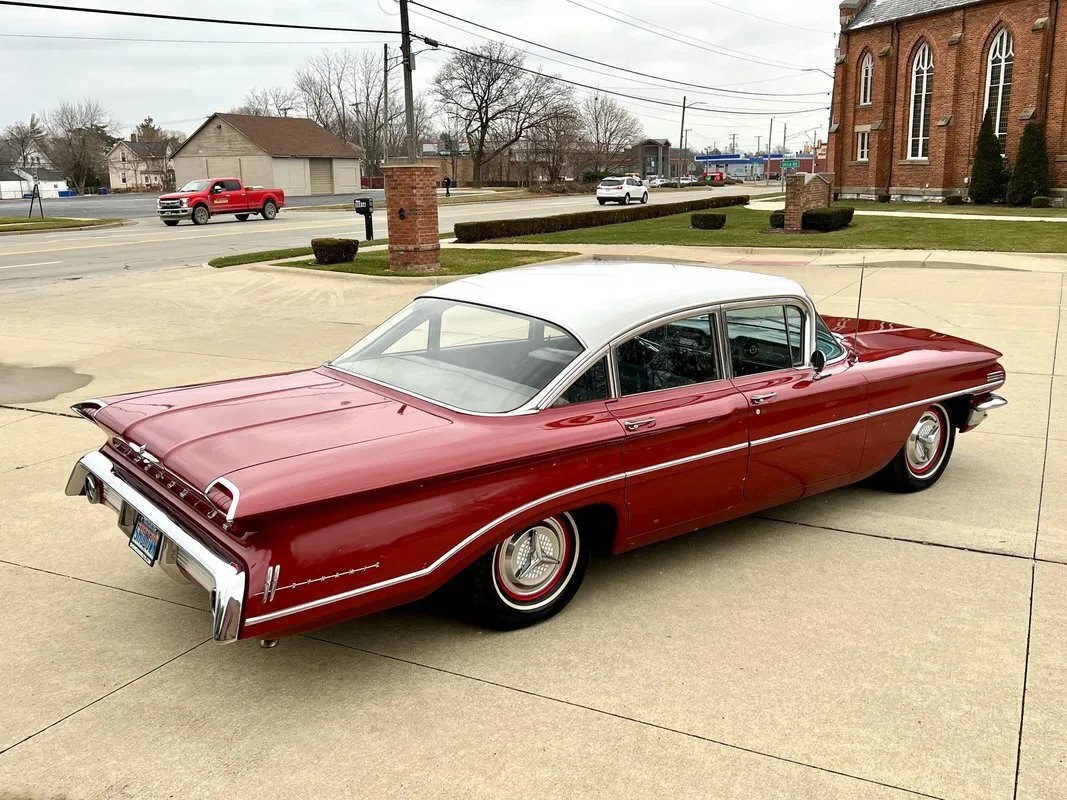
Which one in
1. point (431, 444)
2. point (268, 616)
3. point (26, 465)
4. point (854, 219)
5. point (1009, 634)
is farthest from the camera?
point (854, 219)

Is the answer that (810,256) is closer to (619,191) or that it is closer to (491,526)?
(491,526)

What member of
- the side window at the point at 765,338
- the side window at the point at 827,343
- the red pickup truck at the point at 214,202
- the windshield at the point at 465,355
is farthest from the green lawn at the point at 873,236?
the windshield at the point at 465,355

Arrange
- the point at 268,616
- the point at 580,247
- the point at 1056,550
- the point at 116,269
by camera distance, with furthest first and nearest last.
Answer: the point at 580,247 < the point at 116,269 < the point at 1056,550 < the point at 268,616

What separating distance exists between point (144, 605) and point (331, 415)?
1.28m

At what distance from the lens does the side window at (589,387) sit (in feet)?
12.8

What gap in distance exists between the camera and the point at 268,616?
2986mm

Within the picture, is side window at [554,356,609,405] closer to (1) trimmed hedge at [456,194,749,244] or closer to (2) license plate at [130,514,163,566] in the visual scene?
(2) license plate at [130,514,163,566]

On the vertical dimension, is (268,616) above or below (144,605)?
above

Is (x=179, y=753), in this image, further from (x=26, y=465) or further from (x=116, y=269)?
(x=116, y=269)

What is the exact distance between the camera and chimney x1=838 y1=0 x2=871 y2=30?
44.2 m

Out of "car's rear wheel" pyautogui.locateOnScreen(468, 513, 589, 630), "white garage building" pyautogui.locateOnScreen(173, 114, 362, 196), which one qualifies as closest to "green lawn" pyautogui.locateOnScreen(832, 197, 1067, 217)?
"car's rear wheel" pyautogui.locateOnScreen(468, 513, 589, 630)

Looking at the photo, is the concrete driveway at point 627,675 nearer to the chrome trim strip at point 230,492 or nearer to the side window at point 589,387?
the chrome trim strip at point 230,492

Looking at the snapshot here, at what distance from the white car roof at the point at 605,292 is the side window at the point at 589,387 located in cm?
10

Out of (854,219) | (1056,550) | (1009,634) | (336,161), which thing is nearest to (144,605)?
(1009,634)
